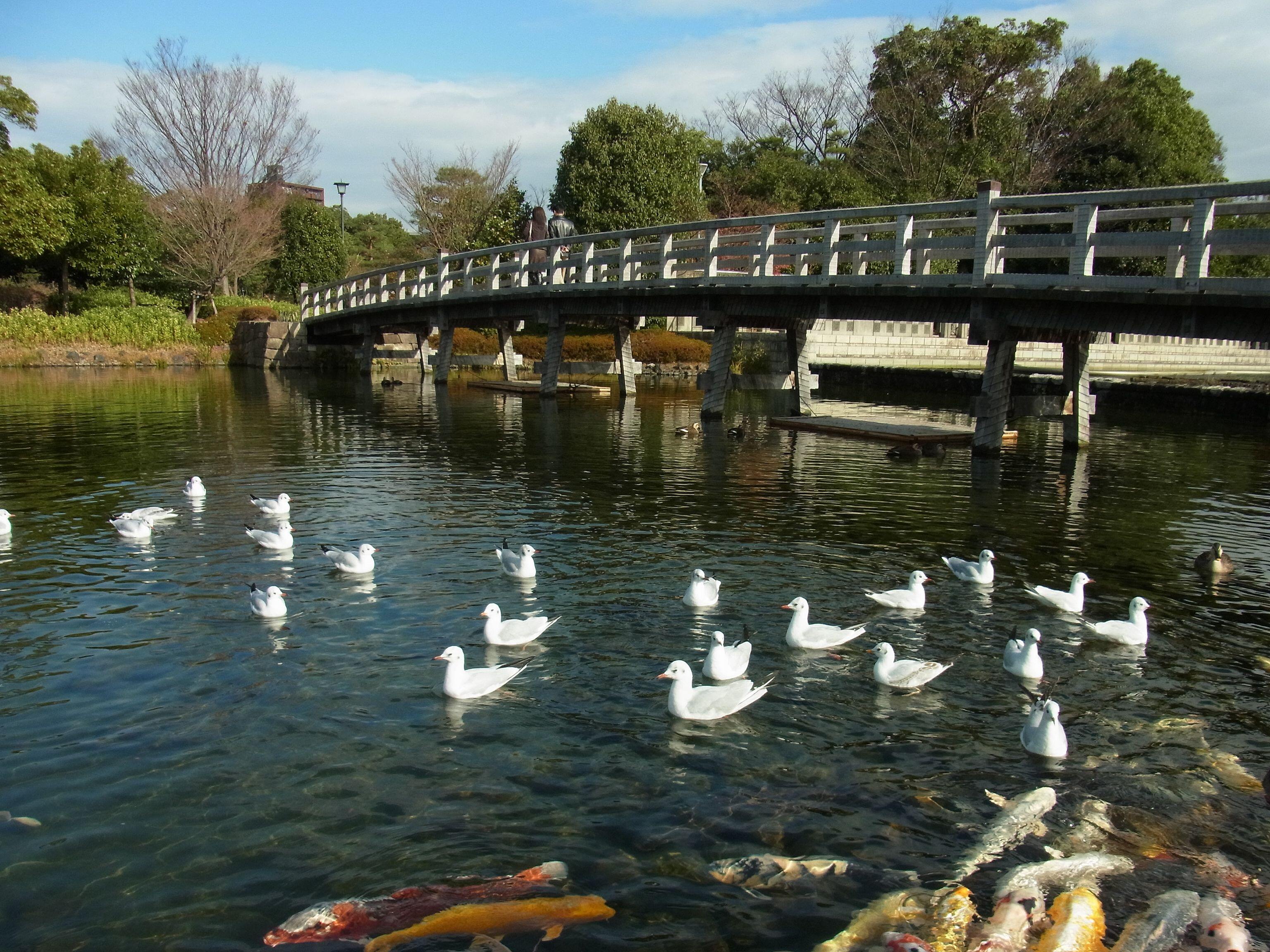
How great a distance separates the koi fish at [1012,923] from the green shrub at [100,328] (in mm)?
51895

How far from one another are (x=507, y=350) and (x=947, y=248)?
24.0 meters

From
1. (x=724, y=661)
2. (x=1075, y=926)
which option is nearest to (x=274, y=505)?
(x=724, y=661)

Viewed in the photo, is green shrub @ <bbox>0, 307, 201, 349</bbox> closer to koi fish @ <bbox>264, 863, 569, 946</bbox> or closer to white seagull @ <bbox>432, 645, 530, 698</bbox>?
white seagull @ <bbox>432, 645, 530, 698</bbox>

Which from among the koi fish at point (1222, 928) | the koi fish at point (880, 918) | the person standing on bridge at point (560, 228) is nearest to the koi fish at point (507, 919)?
the koi fish at point (880, 918)

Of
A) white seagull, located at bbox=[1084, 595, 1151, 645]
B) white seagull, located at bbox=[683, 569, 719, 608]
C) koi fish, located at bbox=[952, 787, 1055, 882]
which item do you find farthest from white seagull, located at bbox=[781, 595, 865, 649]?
koi fish, located at bbox=[952, 787, 1055, 882]

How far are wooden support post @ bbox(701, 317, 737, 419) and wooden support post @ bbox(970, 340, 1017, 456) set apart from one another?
7.61m

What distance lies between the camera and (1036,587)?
1062cm

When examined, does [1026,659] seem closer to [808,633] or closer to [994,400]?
[808,633]

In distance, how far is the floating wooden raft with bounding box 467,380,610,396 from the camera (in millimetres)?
34156

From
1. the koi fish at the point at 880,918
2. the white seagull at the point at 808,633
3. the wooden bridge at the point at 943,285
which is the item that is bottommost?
the koi fish at the point at 880,918

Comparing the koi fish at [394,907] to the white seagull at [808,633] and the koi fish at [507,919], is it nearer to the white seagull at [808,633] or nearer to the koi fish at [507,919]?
the koi fish at [507,919]

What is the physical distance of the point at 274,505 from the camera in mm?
13977

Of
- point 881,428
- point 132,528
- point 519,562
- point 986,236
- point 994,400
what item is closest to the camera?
point 519,562

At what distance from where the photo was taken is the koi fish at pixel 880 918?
521 centimetres
